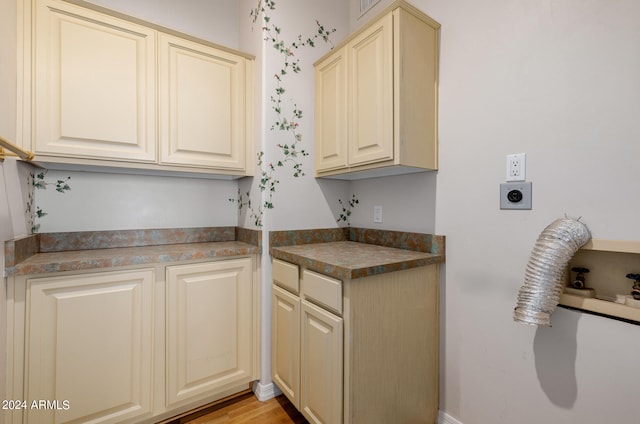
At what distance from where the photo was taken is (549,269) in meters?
0.98

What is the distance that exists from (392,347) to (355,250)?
546mm

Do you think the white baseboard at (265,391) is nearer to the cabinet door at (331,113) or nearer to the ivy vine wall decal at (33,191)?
the cabinet door at (331,113)

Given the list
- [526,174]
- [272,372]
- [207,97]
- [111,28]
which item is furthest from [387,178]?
[111,28]

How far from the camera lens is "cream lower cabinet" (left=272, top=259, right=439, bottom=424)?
117 centimetres

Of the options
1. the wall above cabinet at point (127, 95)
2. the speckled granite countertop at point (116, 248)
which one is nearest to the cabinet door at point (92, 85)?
the wall above cabinet at point (127, 95)

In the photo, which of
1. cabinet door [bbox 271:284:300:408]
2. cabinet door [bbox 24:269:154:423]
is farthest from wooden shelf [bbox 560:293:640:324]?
cabinet door [bbox 24:269:154:423]

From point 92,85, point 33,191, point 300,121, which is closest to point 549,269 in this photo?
point 300,121

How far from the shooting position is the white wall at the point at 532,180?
953mm

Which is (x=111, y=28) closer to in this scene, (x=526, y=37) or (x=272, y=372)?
(x=526, y=37)

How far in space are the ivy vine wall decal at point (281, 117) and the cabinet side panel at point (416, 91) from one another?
0.73 meters

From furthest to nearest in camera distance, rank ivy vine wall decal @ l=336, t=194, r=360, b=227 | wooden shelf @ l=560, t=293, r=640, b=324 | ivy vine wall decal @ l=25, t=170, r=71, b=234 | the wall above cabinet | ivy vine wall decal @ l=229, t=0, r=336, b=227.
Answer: ivy vine wall decal @ l=336, t=194, r=360, b=227 → ivy vine wall decal @ l=229, t=0, r=336, b=227 → ivy vine wall decal @ l=25, t=170, r=71, b=234 → the wall above cabinet → wooden shelf @ l=560, t=293, r=640, b=324

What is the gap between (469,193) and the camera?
1.36m

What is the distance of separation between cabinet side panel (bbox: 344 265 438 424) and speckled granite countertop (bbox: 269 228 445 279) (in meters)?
0.05

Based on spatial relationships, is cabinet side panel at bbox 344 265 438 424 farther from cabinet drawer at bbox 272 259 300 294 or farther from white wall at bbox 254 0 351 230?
white wall at bbox 254 0 351 230
